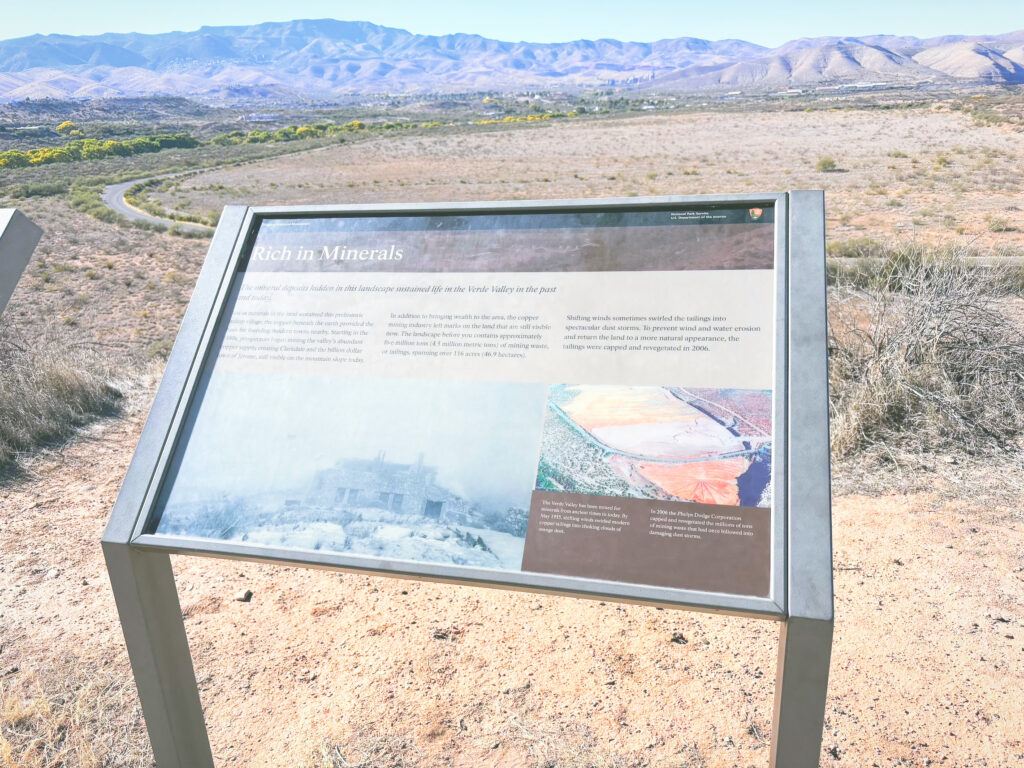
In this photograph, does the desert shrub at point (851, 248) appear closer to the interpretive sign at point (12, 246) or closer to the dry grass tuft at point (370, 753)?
the dry grass tuft at point (370, 753)

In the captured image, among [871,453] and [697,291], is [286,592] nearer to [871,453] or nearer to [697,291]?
[697,291]

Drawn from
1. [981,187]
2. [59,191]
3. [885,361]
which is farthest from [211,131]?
[885,361]

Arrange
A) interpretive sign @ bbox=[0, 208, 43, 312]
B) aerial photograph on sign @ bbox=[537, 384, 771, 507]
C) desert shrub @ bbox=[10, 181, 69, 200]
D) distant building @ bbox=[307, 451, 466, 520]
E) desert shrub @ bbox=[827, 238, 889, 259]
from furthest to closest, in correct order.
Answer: desert shrub @ bbox=[10, 181, 69, 200] < desert shrub @ bbox=[827, 238, 889, 259] < interpretive sign @ bbox=[0, 208, 43, 312] < distant building @ bbox=[307, 451, 466, 520] < aerial photograph on sign @ bbox=[537, 384, 771, 507]

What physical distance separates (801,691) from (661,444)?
0.60m

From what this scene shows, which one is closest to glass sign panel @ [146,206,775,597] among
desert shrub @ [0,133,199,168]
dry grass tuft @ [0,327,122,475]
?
dry grass tuft @ [0,327,122,475]

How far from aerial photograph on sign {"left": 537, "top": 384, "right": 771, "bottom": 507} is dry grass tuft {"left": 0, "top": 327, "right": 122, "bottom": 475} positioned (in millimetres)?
4262

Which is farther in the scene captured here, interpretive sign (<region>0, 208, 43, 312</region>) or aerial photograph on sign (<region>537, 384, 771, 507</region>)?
interpretive sign (<region>0, 208, 43, 312</region>)

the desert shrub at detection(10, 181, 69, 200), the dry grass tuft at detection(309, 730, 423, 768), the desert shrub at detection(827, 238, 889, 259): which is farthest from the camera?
the desert shrub at detection(10, 181, 69, 200)

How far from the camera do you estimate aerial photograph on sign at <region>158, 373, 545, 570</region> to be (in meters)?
1.80

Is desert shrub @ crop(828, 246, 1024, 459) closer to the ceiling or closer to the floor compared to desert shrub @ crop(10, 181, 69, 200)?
closer to the ceiling

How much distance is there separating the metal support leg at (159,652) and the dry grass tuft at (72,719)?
522mm

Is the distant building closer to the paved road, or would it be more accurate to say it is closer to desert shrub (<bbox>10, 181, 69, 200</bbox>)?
the paved road

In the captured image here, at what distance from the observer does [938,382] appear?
470cm

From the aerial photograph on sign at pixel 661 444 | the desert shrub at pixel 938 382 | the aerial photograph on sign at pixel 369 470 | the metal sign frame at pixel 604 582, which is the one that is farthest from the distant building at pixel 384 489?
the desert shrub at pixel 938 382
